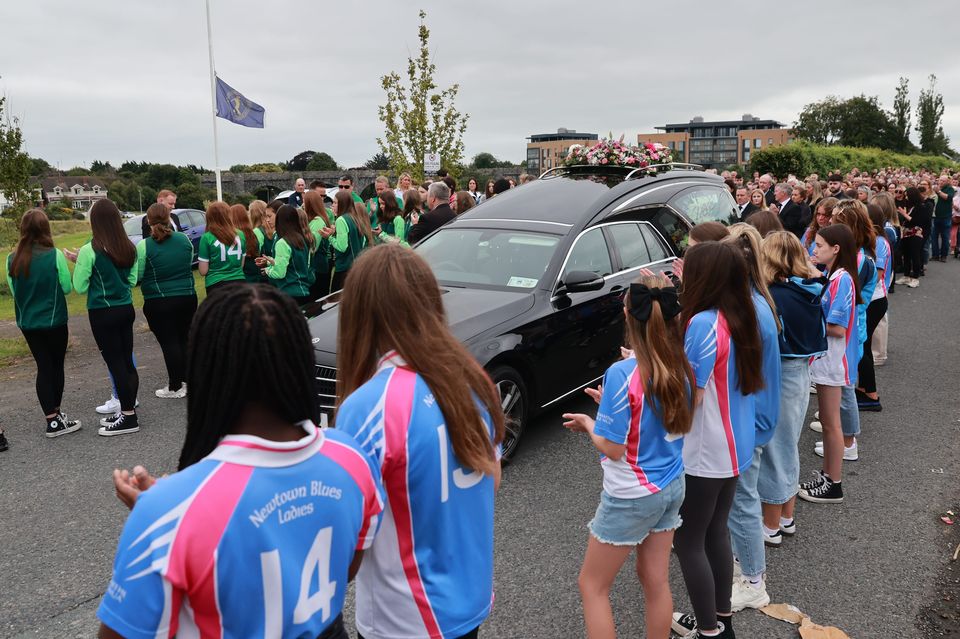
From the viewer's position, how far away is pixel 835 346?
4.46 meters

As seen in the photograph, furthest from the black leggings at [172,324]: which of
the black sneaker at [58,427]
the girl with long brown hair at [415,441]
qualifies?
the girl with long brown hair at [415,441]

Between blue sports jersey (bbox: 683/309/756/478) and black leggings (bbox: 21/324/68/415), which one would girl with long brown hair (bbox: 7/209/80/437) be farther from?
blue sports jersey (bbox: 683/309/756/478)

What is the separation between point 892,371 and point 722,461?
5.94 metres

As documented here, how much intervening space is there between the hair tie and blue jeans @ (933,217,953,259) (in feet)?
59.7

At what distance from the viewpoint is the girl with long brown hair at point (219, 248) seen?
22.7 ft

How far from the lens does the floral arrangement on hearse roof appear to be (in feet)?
26.7

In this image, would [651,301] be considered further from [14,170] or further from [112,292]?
[14,170]

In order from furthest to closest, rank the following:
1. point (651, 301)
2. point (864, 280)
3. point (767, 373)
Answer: point (864, 280) → point (767, 373) → point (651, 301)

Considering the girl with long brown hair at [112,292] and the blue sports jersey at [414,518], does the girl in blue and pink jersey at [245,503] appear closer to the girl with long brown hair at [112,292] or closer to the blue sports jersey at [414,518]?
the blue sports jersey at [414,518]

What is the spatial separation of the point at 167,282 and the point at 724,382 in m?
5.30

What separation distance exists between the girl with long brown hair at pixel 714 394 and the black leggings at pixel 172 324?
16.3ft

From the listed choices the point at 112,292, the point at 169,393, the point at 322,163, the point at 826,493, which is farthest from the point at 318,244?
the point at 322,163

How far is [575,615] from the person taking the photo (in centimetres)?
334

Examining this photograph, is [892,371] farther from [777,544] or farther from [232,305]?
[232,305]
